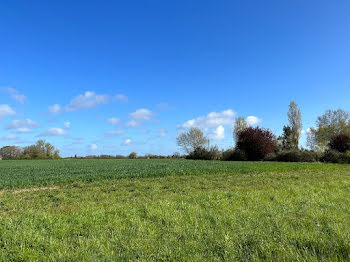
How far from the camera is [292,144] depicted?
47.3 m

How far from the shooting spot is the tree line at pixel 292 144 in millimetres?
36438

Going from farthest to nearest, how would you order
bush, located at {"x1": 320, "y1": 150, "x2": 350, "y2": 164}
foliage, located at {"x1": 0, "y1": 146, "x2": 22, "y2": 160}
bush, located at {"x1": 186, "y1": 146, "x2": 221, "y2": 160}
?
foliage, located at {"x1": 0, "y1": 146, "x2": 22, "y2": 160}, bush, located at {"x1": 186, "y1": 146, "x2": 221, "y2": 160}, bush, located at {"x1": 320, "y1": 150, "x2": 350, "y2": 164}

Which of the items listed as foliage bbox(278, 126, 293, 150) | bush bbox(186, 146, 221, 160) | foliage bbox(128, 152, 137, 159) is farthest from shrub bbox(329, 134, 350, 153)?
foliage bbox(128, 152, 137, 159)

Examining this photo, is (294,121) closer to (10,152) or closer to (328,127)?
(328,127)

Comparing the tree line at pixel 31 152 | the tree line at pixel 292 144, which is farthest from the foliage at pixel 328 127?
the tree line at pixel 31 152

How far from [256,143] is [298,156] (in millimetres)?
7210

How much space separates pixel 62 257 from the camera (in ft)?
11.2

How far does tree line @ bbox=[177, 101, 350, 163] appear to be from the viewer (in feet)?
120

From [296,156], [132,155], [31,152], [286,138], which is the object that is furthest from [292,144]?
[31,152]

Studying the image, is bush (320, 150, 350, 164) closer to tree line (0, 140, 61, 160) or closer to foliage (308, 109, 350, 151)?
foliage (308, 109, 350, 151)

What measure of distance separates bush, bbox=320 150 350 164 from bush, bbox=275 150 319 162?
4.39ft

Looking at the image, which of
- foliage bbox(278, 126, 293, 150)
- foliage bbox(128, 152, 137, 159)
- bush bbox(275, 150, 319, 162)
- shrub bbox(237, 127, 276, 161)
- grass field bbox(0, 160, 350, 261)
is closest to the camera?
grass field bbox(0, 160, 350, 261)

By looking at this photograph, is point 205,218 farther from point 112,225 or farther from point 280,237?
point 112,225

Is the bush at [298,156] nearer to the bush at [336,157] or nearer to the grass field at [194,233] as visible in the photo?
the bush at [336,157]
